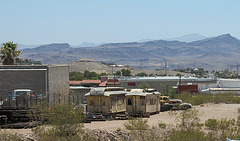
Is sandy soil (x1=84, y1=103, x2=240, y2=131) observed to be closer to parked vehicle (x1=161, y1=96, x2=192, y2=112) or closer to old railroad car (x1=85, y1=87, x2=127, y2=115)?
parked vehicle (x1=161, y1=96, x2=192, y2=112)

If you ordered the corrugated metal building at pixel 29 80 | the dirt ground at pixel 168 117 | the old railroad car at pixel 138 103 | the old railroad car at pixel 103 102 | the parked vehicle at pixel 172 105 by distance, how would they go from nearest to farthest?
the dirt ground at pixel 168 117 → the old railroad car at pixel 103 102 → the old railroad car at pixel 138 103 → the corrugated metal building at pixel 29 80 → the parked vehicle at pixel 172 105

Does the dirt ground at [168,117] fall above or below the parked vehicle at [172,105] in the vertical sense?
below

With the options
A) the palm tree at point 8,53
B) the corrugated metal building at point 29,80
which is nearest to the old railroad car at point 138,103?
the corrugated metal building at point 29,80

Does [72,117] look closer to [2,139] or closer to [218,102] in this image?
[2,139]

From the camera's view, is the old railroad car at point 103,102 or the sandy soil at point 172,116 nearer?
the sandy soil at point 172,116

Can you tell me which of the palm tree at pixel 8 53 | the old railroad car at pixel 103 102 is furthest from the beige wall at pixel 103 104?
the palm tree at pixel 8 53

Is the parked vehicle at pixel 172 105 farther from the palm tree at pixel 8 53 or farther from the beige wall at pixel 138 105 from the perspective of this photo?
the palm tree at pixel 8 53

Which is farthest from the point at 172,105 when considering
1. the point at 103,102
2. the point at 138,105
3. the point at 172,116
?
the point at 103,102

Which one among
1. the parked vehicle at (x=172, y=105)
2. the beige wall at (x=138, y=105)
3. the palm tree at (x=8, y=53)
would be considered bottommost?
the parked vehicle at (x=172, y=105)

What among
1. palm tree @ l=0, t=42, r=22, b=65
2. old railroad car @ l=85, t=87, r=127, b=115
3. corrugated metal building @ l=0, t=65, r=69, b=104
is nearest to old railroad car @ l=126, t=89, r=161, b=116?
old railroad car @ l=85, t=87, r=127, b=115

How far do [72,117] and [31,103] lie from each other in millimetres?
8672

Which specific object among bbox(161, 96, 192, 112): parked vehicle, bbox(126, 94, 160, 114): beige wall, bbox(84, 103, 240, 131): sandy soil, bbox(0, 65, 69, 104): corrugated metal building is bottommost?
bbox(84, 103, 240, 131): sandy soil

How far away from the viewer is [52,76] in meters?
43.0

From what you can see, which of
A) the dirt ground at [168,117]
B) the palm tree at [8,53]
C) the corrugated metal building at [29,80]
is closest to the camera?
the dirt ground at [168,117]
